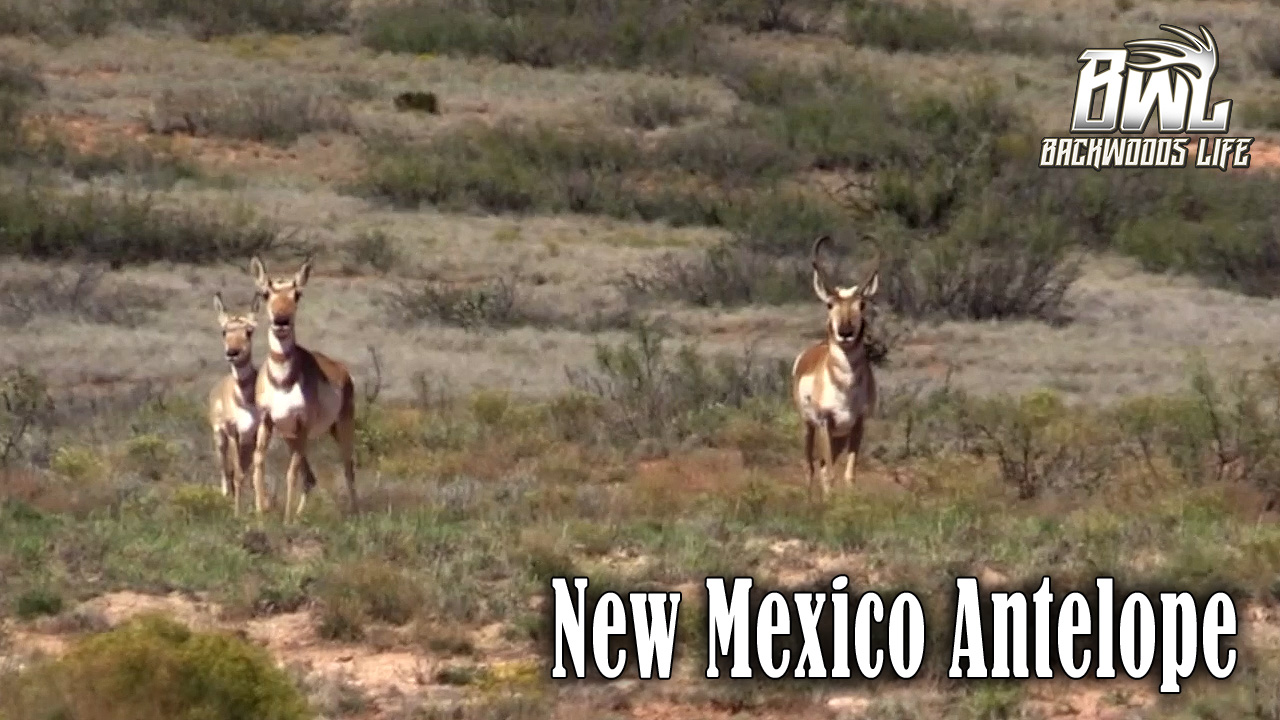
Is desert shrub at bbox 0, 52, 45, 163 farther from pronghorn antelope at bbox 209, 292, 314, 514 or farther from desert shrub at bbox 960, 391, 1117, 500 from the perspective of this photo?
pronghorn antelope at bbox 209, 292, 314, 514

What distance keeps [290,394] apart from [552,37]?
1319 inches

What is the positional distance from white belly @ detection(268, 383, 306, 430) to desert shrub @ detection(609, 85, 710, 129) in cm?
2673

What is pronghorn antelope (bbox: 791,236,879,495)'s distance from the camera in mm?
13562

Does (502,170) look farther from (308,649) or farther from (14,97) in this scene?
(308,649)

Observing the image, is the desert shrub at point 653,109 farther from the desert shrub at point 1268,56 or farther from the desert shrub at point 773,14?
the desert shrub at point 1268,56

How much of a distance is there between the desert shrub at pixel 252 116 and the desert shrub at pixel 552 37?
26.3 ft

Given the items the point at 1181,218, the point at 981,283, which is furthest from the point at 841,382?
the point at 1181,218

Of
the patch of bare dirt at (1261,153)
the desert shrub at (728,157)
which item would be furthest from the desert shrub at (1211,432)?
the patch of bare dirt at (1261,153)

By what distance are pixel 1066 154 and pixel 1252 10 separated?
25006mm

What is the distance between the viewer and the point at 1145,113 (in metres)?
35.9

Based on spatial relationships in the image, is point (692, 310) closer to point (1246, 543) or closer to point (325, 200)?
point (325, 200)

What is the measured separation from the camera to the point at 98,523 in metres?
11.6

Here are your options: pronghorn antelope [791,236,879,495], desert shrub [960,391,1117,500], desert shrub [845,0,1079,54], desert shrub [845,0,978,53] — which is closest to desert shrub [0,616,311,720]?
pronghorn antelope [791,236,879,495]

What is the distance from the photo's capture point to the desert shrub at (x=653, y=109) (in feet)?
129
